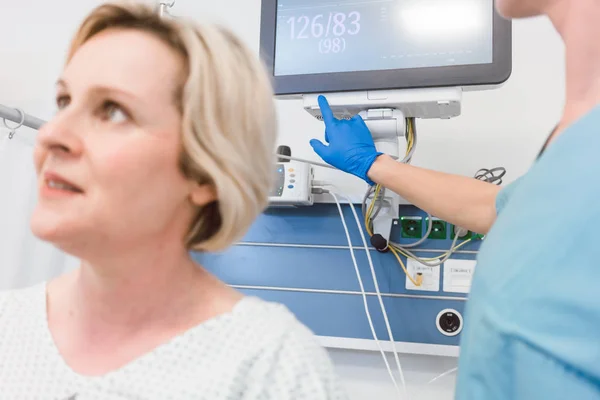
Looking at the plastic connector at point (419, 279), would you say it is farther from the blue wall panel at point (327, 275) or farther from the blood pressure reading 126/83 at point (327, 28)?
the blood pressure reading 126/83 at point (327, 28)

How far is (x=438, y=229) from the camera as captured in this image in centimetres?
147

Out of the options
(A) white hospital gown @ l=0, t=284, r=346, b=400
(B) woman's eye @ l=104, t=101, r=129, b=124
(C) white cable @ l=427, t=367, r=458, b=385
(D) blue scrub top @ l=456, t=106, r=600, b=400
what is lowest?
(C) white cable @ l=427, t=367, r=458, b=385

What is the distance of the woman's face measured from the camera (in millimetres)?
659

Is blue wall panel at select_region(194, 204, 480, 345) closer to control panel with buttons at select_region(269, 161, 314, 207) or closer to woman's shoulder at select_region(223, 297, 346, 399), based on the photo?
control panel with buttons at select_region(269, 161, 314, 207)

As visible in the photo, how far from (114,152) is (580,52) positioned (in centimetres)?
63

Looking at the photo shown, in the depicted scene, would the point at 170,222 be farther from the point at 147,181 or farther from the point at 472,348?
the point at 472,348

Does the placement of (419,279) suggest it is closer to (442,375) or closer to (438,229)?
(438,229)

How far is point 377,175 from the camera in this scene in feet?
4.13

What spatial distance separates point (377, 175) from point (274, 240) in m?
0.48

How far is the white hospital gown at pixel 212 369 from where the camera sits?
66cm

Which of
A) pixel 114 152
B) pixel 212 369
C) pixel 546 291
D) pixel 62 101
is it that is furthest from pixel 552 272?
pixel 62 101

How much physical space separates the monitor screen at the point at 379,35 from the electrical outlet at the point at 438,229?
1.53ft

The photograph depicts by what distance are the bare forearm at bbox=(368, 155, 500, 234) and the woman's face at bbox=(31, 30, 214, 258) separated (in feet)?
1.97

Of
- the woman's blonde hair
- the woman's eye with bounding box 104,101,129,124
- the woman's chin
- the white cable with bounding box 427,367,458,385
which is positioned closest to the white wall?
the white cable with bounding box 427,367,458,385
